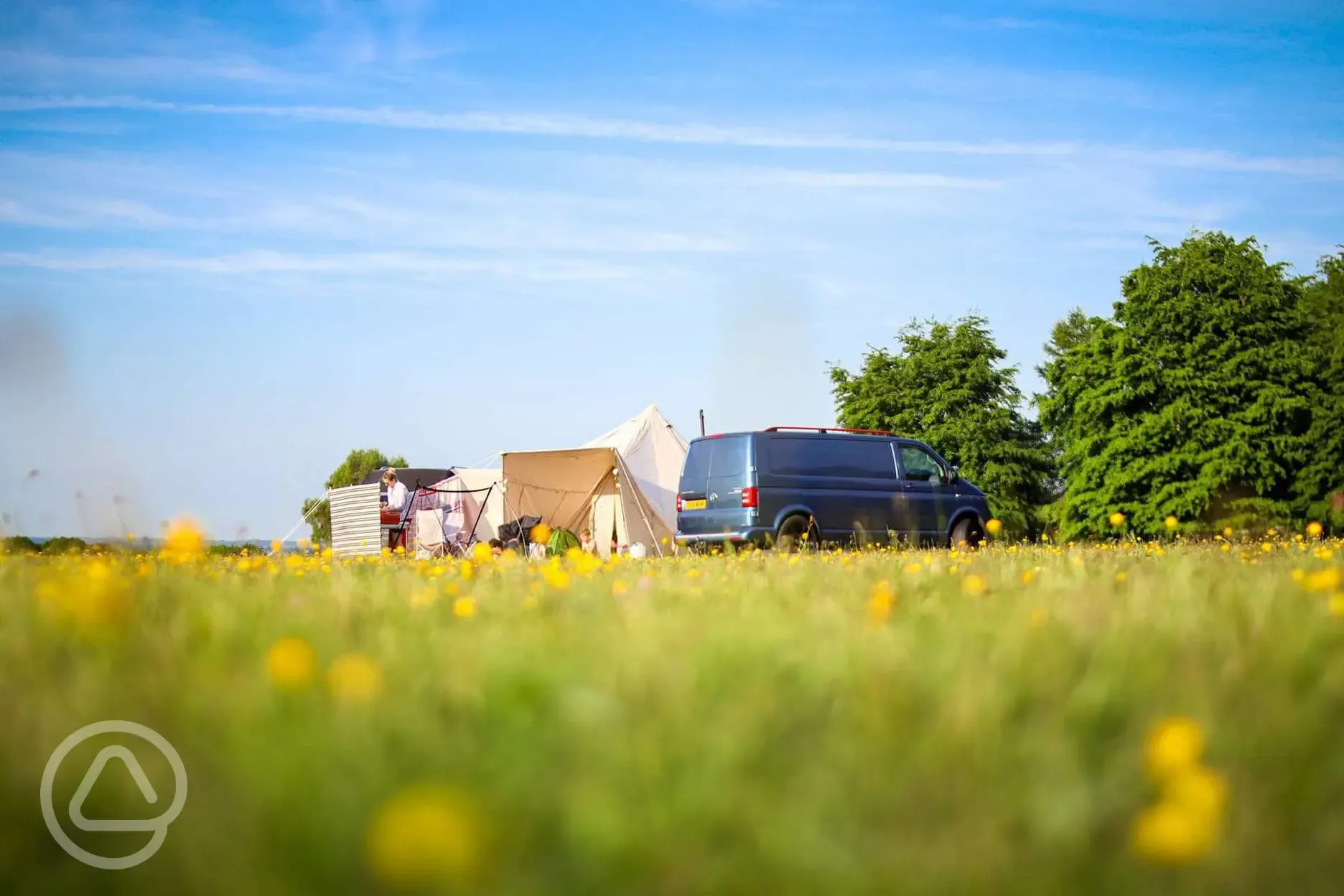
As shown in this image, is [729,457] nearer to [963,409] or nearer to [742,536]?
[742,536]

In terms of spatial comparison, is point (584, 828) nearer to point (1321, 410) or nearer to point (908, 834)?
point (908, 834)

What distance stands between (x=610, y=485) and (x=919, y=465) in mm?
7904

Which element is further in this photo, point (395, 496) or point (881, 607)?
point (395, 496)

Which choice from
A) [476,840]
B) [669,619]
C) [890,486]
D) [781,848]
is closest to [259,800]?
[476,840]

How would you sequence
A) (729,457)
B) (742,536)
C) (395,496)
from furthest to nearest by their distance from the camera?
(395,496)
(729,457)
(742,536)

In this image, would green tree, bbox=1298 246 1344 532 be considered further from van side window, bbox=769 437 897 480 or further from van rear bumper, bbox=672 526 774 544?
van rear bumper, bbox=672 526 774 544

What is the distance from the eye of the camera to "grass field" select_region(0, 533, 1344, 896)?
4.73 feet

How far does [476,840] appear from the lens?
1.38 metres

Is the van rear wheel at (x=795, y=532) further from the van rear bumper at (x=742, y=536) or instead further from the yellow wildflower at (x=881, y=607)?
the yellow wildflower at (x=881, y=607)

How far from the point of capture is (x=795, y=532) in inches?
596

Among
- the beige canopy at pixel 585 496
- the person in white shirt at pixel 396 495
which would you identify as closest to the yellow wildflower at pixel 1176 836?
the person in white shirt at pixel 396 495

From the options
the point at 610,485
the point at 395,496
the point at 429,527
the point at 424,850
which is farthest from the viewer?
→ the point at 429,527

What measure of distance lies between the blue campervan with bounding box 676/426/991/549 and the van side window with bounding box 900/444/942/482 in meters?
0.02

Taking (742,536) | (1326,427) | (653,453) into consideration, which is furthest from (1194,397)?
(742,536)
